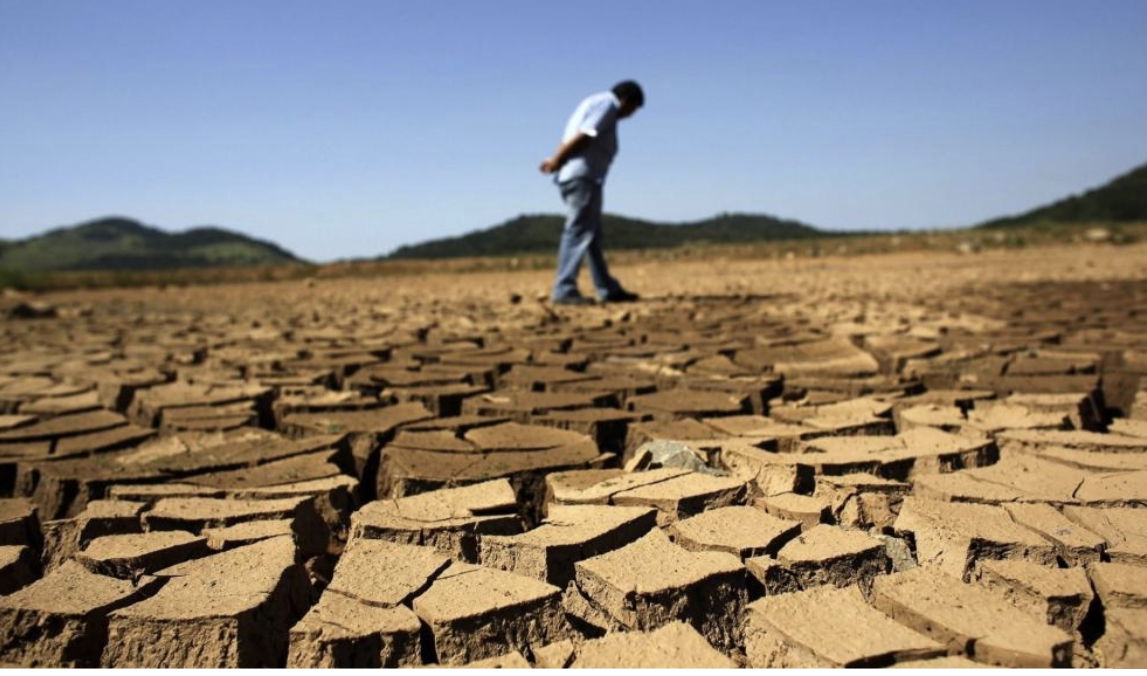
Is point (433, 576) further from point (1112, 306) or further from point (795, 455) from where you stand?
point (1112, 306)

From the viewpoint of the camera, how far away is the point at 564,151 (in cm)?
594

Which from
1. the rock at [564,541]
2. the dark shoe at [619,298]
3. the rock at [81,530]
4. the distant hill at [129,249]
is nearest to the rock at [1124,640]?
the rock at [564,541]

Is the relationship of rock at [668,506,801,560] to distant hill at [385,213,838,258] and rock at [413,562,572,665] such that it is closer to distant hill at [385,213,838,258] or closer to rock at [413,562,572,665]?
rock at [413,562,572,665]

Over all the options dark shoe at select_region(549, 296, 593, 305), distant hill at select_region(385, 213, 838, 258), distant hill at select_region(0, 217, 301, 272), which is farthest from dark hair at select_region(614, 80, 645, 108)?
distant hill at select_region(0, 217, 301, 272)

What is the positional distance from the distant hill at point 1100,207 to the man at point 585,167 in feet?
135

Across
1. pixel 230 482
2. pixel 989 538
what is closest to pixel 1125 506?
pixel 989 538

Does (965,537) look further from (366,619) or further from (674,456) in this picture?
(366,619)

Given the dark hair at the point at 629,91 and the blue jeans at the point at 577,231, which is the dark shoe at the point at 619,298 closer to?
the blue jeans at the point at 577,231

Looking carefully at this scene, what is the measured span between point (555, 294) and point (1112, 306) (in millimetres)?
3575

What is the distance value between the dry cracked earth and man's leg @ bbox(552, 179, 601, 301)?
6.80 feet

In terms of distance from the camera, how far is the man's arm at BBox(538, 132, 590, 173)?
5.88m

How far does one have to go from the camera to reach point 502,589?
1.42 metres

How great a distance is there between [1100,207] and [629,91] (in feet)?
164

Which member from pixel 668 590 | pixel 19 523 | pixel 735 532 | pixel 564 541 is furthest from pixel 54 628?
pixel 735 532
